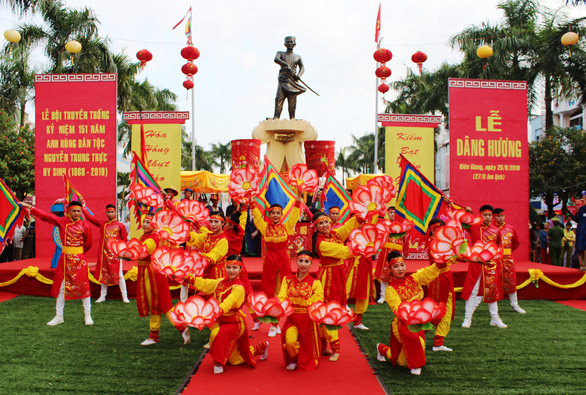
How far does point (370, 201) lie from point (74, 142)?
21.9 ft

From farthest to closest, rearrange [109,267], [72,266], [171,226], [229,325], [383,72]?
[383,72] → [109,267] → [72,266] → [171,226] → [229,325]

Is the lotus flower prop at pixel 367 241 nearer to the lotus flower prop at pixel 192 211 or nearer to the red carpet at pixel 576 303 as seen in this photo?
the lotus flower prop at pixel 192 211

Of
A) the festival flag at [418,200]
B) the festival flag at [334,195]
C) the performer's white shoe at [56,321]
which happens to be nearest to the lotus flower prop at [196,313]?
the festival flag at [418,200]

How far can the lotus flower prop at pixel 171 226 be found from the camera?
14.4 ft

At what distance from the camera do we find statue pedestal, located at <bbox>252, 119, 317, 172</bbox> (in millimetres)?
11523

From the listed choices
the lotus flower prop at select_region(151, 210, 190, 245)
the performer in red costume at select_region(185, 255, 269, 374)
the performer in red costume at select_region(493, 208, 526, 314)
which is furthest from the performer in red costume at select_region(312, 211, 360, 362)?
the performer in red costume at select_region(493, 208, 526, 314)

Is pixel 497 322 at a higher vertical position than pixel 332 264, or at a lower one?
lower

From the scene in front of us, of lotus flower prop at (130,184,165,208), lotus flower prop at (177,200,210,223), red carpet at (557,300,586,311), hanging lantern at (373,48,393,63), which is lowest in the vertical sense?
red carpet at (557,300,586,311)

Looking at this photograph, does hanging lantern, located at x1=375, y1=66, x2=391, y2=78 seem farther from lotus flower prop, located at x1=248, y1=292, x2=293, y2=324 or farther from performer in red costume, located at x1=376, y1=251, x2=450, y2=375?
lotus flower prop, located at x1=248, y1=292, x2=293, y2=324

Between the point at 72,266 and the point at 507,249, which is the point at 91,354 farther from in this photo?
the point at 507,249

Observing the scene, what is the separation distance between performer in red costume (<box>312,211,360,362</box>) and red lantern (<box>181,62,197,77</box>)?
9.38 m

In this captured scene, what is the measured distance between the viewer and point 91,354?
4.62 m

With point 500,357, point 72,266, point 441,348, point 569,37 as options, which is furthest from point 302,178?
point 569,37

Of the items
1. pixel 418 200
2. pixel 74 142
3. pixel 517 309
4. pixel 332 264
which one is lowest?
pixel 517 309
